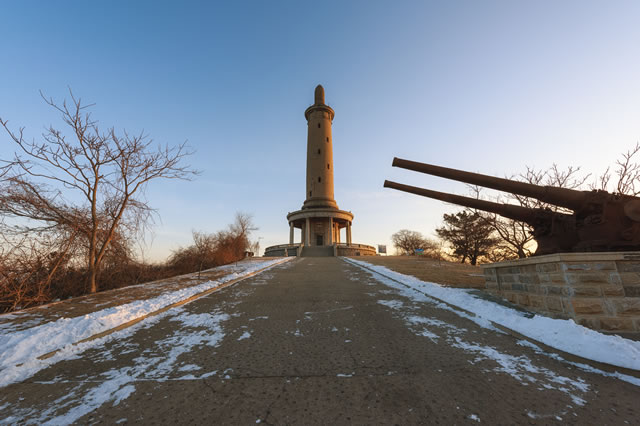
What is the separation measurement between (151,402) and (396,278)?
7905 millimetres

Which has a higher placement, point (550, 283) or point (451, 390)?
point (550, 283)

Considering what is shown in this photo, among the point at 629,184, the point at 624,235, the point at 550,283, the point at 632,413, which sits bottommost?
the point at 632,413

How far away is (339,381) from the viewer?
2.23 metres

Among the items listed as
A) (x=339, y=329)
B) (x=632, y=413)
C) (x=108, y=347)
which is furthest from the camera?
(x=339, y=329)

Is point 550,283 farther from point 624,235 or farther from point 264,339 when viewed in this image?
point 264,339

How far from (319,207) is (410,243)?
2484 centimetres

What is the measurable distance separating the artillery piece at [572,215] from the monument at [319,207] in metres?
27.9

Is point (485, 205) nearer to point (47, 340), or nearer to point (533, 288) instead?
point (533, 288)

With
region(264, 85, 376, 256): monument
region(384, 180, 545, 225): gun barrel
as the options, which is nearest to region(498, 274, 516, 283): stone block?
region(384, 180, 545, 225): gun barrel

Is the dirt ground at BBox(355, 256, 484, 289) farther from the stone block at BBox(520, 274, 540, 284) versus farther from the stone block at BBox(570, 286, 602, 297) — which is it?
the stone block at BBox(570, 286, 602, 297)

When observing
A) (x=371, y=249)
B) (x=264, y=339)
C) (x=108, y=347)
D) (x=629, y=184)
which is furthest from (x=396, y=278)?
(x=371, y=249)

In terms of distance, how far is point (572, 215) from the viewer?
15.3ft

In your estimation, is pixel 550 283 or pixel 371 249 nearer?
pixel 550 283

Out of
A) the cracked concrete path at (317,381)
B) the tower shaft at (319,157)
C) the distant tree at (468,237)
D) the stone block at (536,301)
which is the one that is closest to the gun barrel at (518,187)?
the stone block at (536,301)
